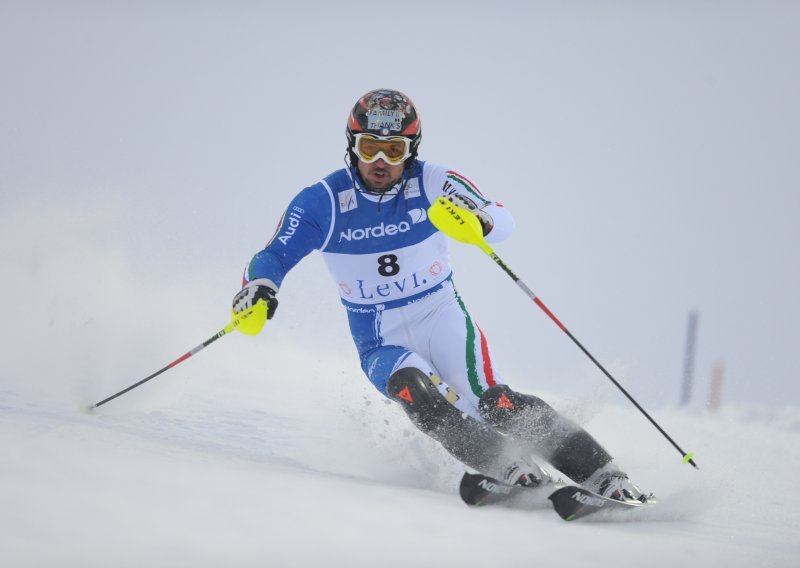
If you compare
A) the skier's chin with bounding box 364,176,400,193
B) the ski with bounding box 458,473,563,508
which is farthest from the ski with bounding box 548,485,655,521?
the skier's chin with bounding box 364,176,400,193

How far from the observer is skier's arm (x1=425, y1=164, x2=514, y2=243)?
4.21 metres

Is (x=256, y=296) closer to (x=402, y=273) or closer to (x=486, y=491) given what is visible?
(x=402, y=273)

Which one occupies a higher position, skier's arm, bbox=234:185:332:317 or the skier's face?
the skier's face

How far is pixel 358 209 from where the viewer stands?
4.13 m

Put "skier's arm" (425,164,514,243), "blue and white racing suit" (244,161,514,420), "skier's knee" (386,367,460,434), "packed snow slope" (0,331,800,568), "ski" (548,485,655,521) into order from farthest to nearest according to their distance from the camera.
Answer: "skier's arm" (425,164,514,243), "blue and white racing suit" (244,161,514,420), "skier's knee" (386,367,460,434), "ski" (548,485,655,521), "packed snow slope" (0,331,800,568)

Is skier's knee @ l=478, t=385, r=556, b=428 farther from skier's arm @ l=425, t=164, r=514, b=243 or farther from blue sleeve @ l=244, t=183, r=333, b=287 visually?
blue sleeve @ l=244, t=183, r=333, b=287

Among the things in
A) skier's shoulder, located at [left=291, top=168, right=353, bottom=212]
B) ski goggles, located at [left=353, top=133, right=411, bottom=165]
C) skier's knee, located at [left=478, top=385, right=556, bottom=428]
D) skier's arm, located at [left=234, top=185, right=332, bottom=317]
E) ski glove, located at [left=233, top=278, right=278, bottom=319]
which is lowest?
skier's knee, located at [left=478, top=385, right=556, bottom=428]

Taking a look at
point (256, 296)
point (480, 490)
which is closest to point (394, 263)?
point (256, 296)

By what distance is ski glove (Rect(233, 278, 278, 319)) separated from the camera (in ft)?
12.4

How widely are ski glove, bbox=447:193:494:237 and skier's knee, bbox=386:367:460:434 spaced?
2.91 feet

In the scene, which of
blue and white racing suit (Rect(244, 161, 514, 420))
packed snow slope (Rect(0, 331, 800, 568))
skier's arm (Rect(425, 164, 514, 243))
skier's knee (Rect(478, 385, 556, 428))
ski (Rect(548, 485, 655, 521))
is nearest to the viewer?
packed snow slope (Rect(0, 331, 800, 568))

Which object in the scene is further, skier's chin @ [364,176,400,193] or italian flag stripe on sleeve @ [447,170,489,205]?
italian flag stripe on sleeve @ [447,170,489,205]

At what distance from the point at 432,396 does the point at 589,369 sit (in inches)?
64.3

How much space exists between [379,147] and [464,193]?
1.79 feet
